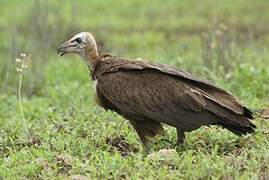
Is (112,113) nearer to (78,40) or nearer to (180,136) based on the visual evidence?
(78,40)

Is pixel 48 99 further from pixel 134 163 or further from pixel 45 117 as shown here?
pixel 134 163

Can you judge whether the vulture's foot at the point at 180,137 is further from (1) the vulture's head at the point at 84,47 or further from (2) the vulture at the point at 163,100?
(1) the vulture's head at the point at 84,47

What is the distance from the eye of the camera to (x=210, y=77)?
9.54 m

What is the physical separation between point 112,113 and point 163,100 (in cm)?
187

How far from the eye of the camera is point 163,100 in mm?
6051

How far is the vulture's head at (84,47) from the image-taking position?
676cm

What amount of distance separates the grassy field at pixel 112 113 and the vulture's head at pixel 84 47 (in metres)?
0.73

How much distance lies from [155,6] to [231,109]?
11.8 meters

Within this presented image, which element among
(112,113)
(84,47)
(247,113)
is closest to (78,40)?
(84,47)

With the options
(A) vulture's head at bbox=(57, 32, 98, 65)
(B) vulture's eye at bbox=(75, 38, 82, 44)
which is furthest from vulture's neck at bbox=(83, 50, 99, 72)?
(B) vulture's eye at bbox=(75, 38, 82, 44)

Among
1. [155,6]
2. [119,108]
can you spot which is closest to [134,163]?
[119,108]

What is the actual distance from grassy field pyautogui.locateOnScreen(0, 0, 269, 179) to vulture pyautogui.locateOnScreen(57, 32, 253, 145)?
0.74 feet

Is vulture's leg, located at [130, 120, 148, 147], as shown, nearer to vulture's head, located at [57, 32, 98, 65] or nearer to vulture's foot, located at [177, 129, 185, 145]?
vulture's foot, located at [177, 129, 185, 145]

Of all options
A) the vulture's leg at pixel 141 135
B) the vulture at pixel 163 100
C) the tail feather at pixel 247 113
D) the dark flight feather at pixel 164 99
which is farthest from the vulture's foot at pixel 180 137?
the tail feather at pixel 247 113
